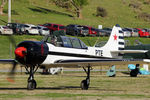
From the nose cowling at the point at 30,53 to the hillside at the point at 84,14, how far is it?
149 ft

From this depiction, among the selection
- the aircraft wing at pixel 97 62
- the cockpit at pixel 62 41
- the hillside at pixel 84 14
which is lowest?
the aircraft wing at pixel 97 62

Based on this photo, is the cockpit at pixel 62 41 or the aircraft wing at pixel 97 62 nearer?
the aircraft wing at pixel 97 62

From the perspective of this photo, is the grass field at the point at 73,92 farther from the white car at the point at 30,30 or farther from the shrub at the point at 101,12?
the shrub at the point at 101,12

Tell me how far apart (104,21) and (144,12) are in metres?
19.3

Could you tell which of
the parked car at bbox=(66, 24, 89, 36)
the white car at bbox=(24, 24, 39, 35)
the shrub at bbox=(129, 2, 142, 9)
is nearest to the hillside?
the shrub at bbox=(129, 2, 142, 9)

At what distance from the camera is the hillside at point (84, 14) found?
249 feet

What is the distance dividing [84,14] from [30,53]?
2828 inches

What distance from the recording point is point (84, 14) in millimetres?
90062

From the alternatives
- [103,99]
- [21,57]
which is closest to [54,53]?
[21,57]

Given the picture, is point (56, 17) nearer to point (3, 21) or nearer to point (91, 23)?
point (91, 23)

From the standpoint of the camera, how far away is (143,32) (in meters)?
68.7

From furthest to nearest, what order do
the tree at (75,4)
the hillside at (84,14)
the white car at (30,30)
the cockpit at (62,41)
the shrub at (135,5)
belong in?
the shrub at (135,5) < the tree at (75,4) < the hillside at (84,14) < the white car at (30,30) < the cockpit at (62,41)

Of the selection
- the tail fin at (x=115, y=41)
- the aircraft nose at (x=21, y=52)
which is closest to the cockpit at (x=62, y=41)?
the aircraft nose at (x=21, y=52)

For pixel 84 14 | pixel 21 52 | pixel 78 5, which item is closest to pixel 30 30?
pixel 78 5
